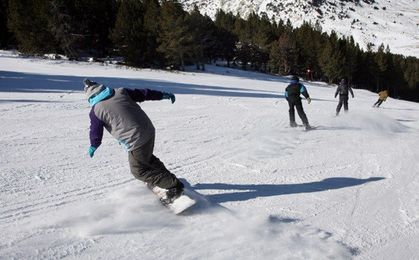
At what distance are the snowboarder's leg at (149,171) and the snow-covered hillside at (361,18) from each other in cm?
14421

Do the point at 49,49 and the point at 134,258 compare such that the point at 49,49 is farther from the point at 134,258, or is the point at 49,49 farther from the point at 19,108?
the point at 134,258

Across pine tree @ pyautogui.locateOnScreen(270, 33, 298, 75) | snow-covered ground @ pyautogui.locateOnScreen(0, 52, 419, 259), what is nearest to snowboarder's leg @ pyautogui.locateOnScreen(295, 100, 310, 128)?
snow-covered ground @ pyautogui.locateOnScreen(0, 52, 419, 259)

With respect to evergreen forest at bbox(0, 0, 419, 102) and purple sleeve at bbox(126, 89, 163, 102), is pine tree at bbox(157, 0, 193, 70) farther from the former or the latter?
purple sleeve at bbox(126, 89, 163, 102)

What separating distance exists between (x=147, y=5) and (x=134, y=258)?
5491 centimetres

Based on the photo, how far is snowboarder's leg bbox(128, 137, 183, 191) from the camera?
493cm

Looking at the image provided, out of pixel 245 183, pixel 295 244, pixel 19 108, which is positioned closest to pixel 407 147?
pixel 245 183

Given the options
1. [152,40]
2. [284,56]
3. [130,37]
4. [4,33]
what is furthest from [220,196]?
[284,56]

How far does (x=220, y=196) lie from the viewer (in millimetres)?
5688

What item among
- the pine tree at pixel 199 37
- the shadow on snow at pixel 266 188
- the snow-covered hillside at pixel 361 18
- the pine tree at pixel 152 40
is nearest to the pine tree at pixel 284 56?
the pine tree at pixel 199 37

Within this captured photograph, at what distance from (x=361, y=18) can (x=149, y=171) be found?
614 feet

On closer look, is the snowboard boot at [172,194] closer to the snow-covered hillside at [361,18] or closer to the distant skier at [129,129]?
the distant skier at [129,129]

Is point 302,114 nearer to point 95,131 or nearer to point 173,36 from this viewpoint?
point 95,131

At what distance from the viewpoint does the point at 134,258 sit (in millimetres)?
4008

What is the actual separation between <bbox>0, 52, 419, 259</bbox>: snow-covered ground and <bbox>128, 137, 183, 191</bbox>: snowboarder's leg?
35cm
